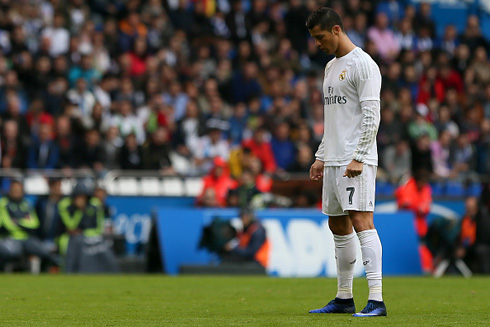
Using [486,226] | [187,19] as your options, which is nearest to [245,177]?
[486,226]

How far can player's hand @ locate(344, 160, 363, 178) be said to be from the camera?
293 inches

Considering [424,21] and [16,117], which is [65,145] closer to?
[16,117]

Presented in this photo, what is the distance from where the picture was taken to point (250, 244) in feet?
51.5

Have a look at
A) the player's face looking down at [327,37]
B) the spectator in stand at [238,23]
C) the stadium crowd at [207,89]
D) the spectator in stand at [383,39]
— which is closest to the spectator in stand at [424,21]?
the stadium crowd at [207,89]

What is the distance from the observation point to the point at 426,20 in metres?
26.5

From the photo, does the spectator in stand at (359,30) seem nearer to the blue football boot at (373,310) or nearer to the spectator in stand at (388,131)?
the spectator in stand at (388,131)

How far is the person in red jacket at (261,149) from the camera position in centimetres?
1903

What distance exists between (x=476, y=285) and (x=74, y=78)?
1010cm

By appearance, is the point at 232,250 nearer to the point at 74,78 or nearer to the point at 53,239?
the point at 53,239

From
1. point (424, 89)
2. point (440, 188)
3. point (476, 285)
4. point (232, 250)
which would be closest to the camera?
point (476, 285)

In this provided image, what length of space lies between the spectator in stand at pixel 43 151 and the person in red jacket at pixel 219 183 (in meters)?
2.70

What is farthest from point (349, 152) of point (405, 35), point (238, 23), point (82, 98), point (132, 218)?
point (405, 35)

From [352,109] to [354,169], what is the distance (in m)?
0.55

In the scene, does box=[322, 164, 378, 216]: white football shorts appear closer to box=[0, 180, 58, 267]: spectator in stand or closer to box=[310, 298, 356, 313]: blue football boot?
box=[310, 298, 356, 313]: blue football boot
